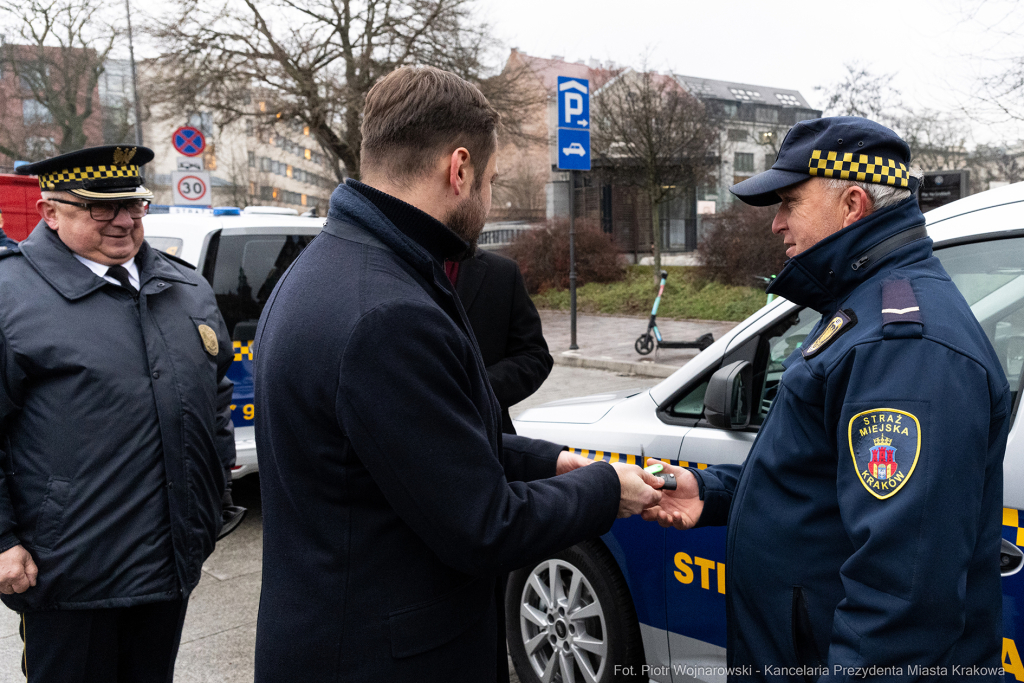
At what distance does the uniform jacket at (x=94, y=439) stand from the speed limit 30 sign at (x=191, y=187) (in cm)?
1005

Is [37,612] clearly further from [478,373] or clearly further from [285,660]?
[478,373]

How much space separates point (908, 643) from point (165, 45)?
20.1 m

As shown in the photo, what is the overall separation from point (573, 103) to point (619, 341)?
4706 millimetres

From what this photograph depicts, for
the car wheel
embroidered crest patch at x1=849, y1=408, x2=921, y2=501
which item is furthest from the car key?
the car wheel

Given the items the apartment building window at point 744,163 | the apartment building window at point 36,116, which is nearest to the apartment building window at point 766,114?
the apartment building window at point 744,163

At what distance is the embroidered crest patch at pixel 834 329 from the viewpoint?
1666 millimetres

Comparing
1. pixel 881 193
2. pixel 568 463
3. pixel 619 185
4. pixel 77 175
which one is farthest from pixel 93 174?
pixel 619 185

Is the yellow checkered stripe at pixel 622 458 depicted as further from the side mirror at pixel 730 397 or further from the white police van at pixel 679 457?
the side mirror at pixel 730 397

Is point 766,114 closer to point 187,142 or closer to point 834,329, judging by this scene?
point 187,142

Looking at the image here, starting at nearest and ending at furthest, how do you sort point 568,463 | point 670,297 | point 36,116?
point 568,463, point 670,297, point 36,116

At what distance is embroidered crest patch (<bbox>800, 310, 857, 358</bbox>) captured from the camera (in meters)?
1.67

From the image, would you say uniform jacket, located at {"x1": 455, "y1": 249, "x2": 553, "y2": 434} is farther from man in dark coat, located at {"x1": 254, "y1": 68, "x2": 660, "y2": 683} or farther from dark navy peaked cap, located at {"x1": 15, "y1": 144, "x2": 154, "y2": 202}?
man in dark coat, located at {"x1": 254, "y1": 68, "x2": 660, "y2": 683}

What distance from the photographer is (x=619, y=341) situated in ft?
49.8

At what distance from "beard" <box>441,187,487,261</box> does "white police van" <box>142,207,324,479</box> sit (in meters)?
3.84
